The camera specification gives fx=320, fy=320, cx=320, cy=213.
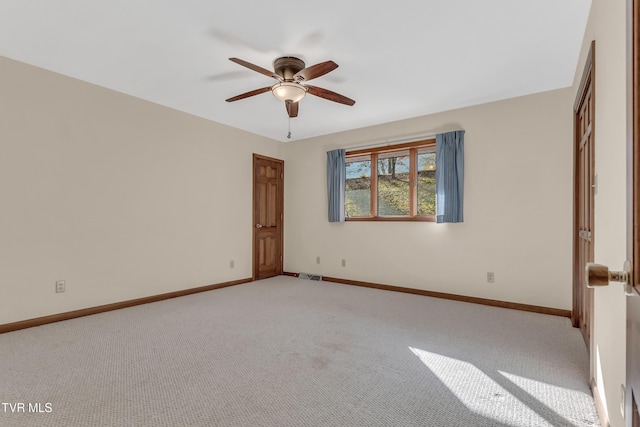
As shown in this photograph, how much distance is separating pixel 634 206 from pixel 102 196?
164 inches

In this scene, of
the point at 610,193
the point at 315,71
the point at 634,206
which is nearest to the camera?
the point at 634,206

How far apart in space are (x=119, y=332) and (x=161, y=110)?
2674 mm

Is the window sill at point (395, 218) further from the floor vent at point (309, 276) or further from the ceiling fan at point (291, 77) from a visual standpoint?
the ceiling fan at point (291, 77)

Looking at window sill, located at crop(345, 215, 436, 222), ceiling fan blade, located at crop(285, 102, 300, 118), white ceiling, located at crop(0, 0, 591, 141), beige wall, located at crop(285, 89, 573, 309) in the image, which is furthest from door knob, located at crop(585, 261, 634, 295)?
window sill, located at crop(345, 215, 436, 222)

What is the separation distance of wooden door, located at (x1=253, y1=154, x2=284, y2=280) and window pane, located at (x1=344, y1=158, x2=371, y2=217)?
1.34m

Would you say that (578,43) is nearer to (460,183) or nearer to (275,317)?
(460,183)

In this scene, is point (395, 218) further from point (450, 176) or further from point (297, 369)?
point (297, 369)

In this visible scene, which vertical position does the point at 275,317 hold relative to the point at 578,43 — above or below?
below

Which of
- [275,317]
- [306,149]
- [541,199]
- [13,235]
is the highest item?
[306,149]

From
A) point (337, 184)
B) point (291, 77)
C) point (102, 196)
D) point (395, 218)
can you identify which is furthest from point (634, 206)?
point (337, 184)

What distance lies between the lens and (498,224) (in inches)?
149

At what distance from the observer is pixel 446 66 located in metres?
2.99

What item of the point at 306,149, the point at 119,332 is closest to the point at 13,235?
the point at 119,332

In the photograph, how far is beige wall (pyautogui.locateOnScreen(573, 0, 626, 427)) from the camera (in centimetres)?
124
